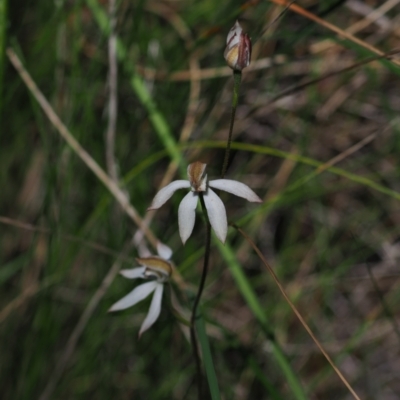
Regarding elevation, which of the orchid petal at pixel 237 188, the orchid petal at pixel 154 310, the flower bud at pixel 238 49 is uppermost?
the flower bud at pixel 238 49

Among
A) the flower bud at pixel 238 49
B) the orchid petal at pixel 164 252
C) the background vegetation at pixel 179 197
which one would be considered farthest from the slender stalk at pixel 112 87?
the flower bud at pixel 238 49

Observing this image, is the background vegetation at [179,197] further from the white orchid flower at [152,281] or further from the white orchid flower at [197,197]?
the white orchid flower at [197,197]

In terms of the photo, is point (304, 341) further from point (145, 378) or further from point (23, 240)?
point (23, 240)

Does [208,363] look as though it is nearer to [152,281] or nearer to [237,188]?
[152,281]

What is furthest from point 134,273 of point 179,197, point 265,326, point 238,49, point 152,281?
point 179,197

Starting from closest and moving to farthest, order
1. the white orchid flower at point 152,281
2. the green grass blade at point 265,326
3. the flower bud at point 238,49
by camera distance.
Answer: the flower bud at point 238,49
the white orchid flower at point 152,281
the green grass blade at point 265,326

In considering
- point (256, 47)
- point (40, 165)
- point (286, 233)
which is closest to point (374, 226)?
point (286, 233)
